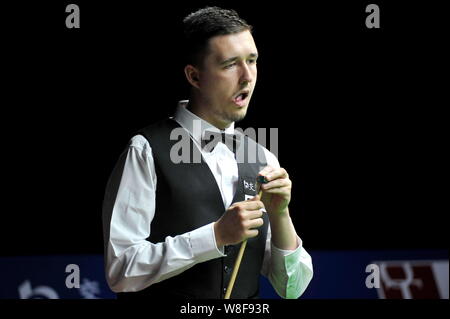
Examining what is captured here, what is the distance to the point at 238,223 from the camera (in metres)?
1.82

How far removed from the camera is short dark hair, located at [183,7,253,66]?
2025 millimetres

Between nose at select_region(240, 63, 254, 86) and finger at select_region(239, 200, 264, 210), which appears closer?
finger at select_region(239, 200, 264, 210)

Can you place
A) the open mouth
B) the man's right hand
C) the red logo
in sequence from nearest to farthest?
the man's right hand, the open mouth, the red logo

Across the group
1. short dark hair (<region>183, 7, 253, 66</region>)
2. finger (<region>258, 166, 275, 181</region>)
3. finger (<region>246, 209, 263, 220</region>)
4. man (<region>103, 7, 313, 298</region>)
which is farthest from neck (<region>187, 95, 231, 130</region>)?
finger (<region>246, 209, 263, 220</region>)

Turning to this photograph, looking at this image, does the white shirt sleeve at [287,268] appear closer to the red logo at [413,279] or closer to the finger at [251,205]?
the finger at [251,205]

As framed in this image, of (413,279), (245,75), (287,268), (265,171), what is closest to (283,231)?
(287,268)

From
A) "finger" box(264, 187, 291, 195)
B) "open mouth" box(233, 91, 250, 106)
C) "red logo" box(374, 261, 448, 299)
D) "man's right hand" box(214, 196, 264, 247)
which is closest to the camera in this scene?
"man's right hand" box(214, 196, 264, 247)

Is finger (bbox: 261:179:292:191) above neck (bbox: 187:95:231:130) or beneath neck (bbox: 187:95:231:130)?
beneath

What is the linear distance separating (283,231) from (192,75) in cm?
53

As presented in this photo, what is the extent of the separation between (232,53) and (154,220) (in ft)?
1.70

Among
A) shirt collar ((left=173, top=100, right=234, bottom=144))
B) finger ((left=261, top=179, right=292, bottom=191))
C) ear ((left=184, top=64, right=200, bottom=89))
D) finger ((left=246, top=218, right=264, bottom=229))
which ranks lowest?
finger ((left=246, top=218, right=264, bottom=229))

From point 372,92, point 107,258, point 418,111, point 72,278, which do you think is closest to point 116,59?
point 72,278

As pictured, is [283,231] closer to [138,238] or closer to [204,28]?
[138,238]

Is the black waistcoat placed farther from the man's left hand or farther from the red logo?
the red logo
